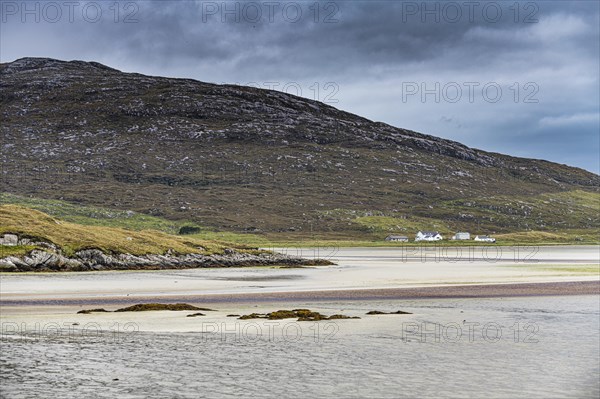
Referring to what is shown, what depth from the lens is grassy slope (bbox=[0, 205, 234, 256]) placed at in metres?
70.8

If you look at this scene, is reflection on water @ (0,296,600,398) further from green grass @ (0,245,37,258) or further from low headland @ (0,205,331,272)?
low headland @ (0,205,331,272)

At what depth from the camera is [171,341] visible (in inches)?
1102

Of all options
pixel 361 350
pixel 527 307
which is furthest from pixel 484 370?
pixel 527 307

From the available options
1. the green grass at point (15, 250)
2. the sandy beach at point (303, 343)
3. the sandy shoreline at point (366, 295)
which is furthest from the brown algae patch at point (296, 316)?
the green grass at point (15, 250)

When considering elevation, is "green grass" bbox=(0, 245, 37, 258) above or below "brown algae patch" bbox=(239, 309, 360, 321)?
above

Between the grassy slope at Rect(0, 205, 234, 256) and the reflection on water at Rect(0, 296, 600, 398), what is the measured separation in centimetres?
4291

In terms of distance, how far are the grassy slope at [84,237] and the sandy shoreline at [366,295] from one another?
24147 mm

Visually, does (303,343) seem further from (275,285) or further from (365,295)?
(275,285)

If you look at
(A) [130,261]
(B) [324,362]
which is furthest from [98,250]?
(B) [324,362]

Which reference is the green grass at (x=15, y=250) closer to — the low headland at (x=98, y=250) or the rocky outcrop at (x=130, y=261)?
the low headland at (x=98, y=250)

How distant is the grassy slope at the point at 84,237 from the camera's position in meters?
70.8

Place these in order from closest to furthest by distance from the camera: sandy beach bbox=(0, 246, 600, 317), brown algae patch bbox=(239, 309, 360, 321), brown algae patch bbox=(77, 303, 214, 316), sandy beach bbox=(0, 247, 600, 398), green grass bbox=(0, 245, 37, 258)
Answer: sandy beach bbox=(0, 247, 600, 398) < brown algae patch bbox=(239, 309, 360, 321) < brown algae patch bbox=(77, 303, 214, 316) < sandy beach bbox=(0, 246, 600, 317) < green grass bbox=(0, 245, 37, 258)

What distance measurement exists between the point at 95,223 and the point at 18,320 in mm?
162165

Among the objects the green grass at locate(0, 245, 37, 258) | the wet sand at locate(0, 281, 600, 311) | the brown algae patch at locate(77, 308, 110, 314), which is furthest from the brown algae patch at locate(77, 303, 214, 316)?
the green grass at locate(0, 245, 37, 258)
